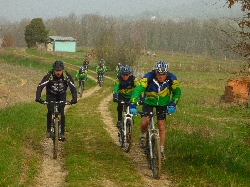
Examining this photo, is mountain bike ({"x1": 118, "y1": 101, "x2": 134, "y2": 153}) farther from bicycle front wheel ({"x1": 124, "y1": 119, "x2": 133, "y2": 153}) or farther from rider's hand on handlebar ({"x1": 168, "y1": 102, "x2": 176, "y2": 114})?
rider's hand on handlebar ({"x1": 168, "y1": 102, "x2": 176, "y2": 114})

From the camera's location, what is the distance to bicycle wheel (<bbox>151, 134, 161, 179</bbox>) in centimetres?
812

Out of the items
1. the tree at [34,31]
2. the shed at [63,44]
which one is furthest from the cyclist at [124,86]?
the shed at [63,44]

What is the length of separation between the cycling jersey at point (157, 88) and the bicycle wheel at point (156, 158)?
2.86 feet

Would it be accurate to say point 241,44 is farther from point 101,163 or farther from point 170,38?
point 170,38

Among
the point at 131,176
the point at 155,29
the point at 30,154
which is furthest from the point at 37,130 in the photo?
the point at 155,29

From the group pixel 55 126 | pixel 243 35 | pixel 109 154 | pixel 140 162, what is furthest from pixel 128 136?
pixel 243 35

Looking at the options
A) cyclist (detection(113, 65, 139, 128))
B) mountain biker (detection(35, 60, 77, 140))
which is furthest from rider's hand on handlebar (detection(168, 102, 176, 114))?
mountain biker (detection(35, 60, 77, 140))

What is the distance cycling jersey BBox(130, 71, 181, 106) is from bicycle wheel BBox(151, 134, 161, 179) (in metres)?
0.87

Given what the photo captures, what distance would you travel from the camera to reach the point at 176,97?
28.6 feet

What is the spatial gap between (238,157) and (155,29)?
135 metres

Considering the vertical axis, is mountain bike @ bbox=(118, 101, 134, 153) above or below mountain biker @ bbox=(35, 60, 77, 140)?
below

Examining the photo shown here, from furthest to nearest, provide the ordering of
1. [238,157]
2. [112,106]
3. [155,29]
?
[155,29], [112,106], [238,157]

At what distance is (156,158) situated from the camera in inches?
326

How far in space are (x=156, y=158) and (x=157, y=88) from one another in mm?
1599
